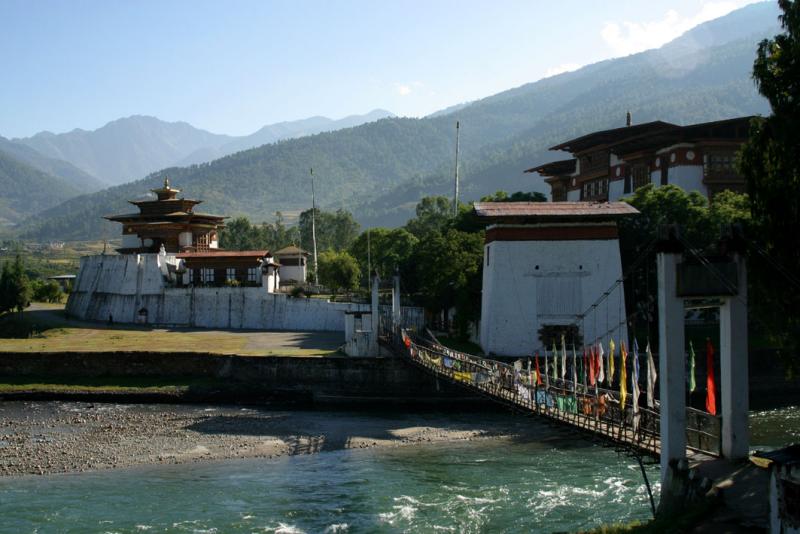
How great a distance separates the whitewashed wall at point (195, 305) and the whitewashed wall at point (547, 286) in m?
14.4

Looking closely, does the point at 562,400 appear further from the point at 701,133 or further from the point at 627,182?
the point at 627,182

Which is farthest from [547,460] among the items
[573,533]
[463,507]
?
[573,533]

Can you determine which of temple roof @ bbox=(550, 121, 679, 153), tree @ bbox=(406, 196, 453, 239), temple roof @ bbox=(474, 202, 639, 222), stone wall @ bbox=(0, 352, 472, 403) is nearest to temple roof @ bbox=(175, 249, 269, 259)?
stone wall @ bbox=(0, 352, 472, 403)

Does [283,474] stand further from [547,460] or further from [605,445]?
[605,445]

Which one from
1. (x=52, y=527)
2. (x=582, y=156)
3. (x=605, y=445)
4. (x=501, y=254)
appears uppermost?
(x=582, y=156)

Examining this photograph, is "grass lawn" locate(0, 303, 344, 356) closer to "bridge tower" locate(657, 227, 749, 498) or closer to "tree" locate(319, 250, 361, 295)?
"tree" locate(319, 250, 361, 295)

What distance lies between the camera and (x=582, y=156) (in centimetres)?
6562

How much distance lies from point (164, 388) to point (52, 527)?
2016cm

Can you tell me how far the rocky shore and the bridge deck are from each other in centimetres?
258

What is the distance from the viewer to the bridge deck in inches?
738

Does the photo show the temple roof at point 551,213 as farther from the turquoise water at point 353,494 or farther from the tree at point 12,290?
the tree at point 12,290

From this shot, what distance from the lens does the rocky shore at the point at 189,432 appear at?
28.7m

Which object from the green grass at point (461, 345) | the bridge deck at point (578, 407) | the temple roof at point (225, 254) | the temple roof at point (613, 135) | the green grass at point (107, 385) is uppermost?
the temple roof at point (613, 135)

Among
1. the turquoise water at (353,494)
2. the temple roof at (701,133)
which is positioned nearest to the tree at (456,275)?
the temple roof at (701,133)
